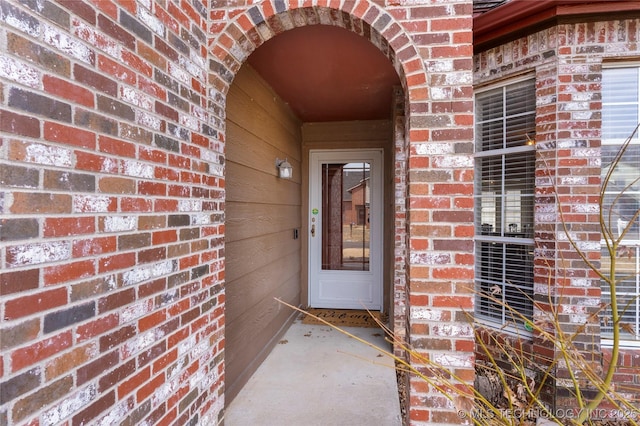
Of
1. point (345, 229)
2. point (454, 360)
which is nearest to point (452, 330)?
point (454, 360)

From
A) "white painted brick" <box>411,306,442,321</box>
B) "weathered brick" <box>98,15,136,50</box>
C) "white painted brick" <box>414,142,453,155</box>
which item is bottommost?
"white painted brick" <box>411,306,442,321</box>

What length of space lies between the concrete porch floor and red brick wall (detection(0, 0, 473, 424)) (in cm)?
72

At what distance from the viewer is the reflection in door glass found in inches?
195

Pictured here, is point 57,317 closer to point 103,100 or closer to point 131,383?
point 131,383

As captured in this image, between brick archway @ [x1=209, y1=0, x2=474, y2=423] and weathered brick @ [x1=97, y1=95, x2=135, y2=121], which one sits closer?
weathered brick @ [x1=97, y1=95, x2=135, y2=121]

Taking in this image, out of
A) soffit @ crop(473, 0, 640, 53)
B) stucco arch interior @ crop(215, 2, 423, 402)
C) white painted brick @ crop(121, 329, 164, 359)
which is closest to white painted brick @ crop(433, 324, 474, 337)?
stucco arch interior @ crop(215, 2, 423, 402)

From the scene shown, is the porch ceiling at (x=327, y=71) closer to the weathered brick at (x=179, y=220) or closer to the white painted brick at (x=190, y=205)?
the white painted brick at (x=190, y=205)

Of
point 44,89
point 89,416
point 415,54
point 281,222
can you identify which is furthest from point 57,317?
point 281,222

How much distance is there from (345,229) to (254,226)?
7.06 ft

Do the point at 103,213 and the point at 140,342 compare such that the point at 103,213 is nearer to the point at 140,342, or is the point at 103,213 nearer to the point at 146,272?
the point at 146,272

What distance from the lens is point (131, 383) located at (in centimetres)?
129

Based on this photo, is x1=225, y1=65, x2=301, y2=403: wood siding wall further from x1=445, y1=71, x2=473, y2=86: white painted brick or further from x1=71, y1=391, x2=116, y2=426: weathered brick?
x1=445, y1=71, x2=473, y2=86: white painted brick

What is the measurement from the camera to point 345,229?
5008mm

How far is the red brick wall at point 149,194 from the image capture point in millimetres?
918
